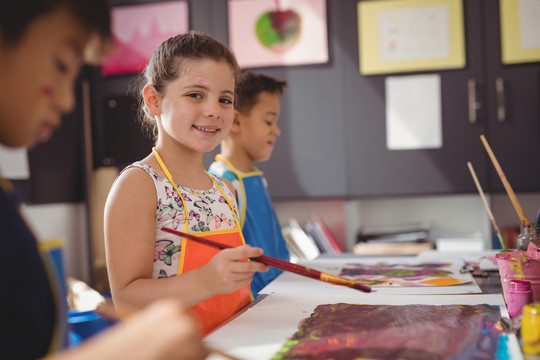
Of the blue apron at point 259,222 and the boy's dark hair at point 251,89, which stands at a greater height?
the boy's dark hair at point 251,89

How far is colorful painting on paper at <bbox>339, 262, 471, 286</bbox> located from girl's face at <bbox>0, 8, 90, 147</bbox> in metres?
0.86

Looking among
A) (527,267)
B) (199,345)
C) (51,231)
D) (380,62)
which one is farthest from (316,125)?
(199,345)

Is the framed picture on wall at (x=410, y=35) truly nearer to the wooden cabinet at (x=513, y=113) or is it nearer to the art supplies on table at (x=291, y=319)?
the wooden cabinet at (x=513, y=113)

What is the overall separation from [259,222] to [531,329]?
108cm

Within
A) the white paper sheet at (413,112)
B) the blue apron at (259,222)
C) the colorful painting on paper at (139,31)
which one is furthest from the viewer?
the colorful painting on paper at (139,31)

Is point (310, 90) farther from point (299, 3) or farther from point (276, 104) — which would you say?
point (276, 104)

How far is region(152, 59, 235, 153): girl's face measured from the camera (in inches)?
48.7

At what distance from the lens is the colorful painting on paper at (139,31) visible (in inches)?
114

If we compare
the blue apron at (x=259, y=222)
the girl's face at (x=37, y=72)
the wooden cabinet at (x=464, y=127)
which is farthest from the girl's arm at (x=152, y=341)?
the wooden cabinet at (x=464, y=127)

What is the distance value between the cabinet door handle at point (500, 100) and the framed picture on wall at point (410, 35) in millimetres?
177

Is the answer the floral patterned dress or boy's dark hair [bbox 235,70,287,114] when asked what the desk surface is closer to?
the floral patterned dress

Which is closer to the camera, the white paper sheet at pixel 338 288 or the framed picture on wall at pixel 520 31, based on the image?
the white paper sheet at pixel 338 288

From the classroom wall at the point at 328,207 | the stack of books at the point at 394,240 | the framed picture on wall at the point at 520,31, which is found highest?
the framed picture on wall at the point at 520,31

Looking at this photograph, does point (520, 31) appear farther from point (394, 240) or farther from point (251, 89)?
point (251, 89)
